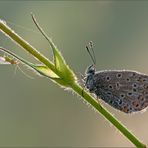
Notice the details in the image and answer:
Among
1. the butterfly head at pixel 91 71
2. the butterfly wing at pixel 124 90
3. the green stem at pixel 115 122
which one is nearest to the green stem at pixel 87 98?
the green stem at pixel 115 122

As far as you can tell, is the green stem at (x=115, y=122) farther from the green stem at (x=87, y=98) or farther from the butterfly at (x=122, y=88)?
the butterfly at (x=122, y=88)

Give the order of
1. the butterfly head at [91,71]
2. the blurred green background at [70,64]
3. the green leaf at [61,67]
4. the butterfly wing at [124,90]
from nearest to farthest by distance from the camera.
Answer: the green leaf at [61,67], the butterfly wing at [124,90], the butterfly head at [91,71], the blurred green background at [70,64]

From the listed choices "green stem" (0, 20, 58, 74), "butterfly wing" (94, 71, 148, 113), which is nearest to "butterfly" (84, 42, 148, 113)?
"butterfly wing" (94, 71, 148, 113)

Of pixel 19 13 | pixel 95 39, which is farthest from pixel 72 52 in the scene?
pixel 19 13

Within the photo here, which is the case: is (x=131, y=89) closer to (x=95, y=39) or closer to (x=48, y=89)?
(x=48, y=89)

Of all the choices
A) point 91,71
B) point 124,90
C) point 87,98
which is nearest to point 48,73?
point 87,98

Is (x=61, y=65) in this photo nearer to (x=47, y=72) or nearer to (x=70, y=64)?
(x=47, y=72)
